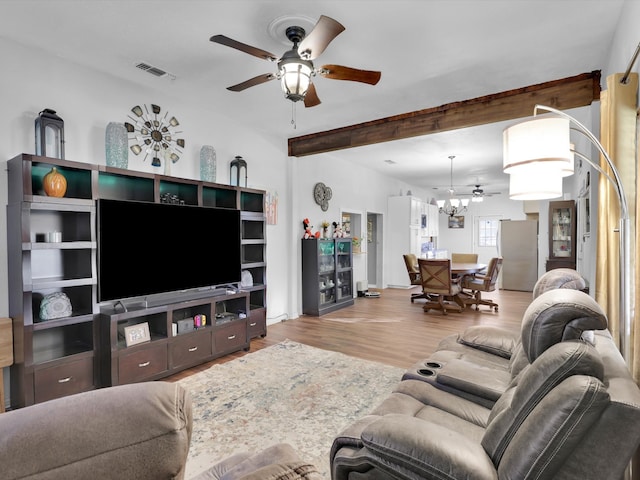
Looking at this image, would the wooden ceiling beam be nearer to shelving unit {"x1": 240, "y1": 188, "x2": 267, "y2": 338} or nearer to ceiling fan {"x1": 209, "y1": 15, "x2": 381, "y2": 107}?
shelving unit {"x1": 240, "y1": 188, "x2": 267, "y2": 338}

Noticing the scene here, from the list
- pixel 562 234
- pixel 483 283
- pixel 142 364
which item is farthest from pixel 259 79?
pixel 562 234

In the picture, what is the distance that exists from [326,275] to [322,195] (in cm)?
148

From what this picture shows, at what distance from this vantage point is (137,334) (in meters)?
3.12

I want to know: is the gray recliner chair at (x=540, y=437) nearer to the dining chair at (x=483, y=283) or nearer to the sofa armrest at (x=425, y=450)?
the sofa armrest at (x=425, y=450)

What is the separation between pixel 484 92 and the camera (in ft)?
12.0

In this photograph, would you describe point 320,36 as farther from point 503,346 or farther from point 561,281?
point 503,346

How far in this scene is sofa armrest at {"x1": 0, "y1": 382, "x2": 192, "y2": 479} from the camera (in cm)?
64

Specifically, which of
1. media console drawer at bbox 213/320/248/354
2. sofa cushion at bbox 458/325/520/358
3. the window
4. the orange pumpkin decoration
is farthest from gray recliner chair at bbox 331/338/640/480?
the window

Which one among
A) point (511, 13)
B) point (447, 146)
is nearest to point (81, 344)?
point (511, 13)

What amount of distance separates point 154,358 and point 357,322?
304 centimetres

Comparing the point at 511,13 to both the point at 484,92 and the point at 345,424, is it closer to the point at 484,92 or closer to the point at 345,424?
the point at 484,92

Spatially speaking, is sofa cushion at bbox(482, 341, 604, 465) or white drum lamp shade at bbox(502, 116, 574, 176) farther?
white drum lamp shade at bbox(502, 116, 574, 176)

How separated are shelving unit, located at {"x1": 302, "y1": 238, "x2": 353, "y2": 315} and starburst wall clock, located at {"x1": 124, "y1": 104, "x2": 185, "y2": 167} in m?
2.66

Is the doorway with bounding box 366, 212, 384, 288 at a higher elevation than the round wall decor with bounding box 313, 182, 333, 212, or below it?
below
